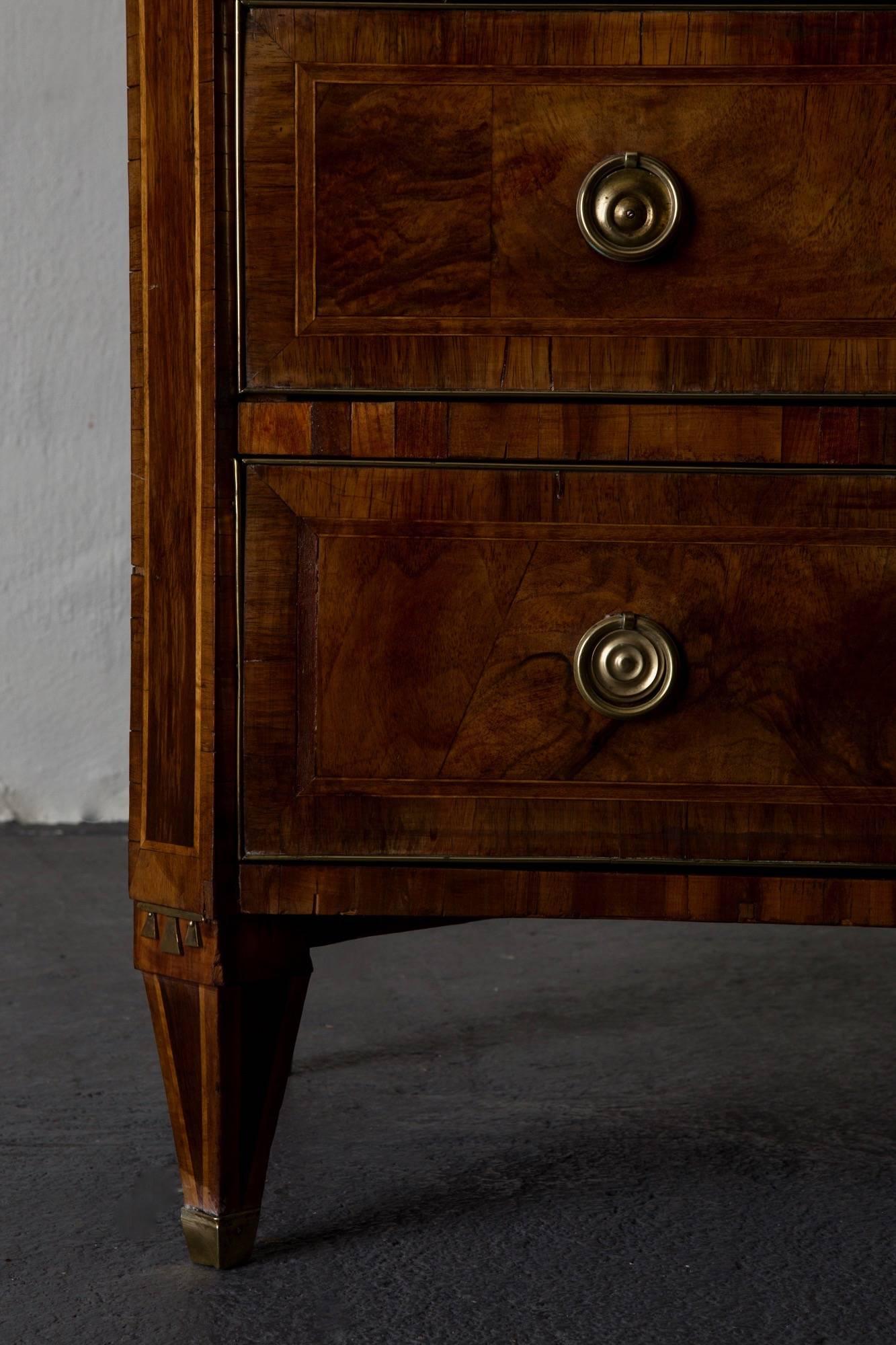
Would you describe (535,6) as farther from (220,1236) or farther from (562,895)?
(220,1236)

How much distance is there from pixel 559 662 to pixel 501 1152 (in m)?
0.38

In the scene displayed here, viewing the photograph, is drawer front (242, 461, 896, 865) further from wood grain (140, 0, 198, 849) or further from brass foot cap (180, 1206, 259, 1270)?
brass foot cap (180, 1206, 259, 1270)

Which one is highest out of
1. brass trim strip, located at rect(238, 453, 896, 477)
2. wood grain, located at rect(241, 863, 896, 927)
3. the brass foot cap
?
brass trim strip, located at rect(238, 453, 896, 477)

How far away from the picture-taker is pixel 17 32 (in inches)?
73.8

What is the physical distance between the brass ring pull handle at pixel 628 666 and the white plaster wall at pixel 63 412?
1.36 meters

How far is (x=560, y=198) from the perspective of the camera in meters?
0.68

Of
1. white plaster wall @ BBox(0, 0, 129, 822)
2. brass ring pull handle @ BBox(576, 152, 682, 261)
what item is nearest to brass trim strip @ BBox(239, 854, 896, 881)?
brass ring pull handle @ BBox(576, 152, 682, 261)

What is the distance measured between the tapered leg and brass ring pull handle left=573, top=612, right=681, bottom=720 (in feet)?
0.72

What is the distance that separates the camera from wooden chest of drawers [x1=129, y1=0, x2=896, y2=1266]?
68cm

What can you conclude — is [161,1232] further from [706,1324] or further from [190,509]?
[190,509]

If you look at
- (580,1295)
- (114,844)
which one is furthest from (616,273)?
(114,844)

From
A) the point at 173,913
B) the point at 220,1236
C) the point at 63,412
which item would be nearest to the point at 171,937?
the point at 173,913

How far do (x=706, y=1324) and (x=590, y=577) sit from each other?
0.37 meters

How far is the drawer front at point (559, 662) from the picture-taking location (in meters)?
0.69
